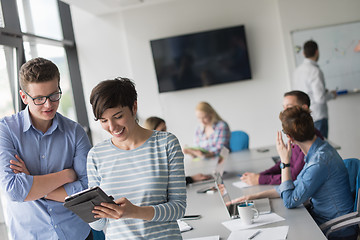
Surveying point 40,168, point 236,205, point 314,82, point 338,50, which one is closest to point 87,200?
point 40,168

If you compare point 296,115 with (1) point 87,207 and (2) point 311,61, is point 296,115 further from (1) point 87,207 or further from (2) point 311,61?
(2) point 311,61

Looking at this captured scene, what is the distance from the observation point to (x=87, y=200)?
Answer: 1.58m

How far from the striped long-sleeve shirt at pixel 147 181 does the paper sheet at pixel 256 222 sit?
682 mm

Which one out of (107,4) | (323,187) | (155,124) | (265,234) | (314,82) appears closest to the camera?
(265,234)

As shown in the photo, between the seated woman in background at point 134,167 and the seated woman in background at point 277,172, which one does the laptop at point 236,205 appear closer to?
the seated woman in background at point 277,172

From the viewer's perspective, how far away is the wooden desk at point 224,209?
7.34 ft

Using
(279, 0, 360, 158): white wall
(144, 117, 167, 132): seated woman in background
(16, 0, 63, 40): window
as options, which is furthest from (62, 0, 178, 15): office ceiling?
(144, 117, 167, 132): seated woman in background

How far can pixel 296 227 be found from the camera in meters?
2.24

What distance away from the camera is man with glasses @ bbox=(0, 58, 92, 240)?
1.95 metres

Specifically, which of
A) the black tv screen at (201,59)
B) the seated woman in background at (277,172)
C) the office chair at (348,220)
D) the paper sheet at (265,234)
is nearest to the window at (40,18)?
the black tv screen at (201,59)

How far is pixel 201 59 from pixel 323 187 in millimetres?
4327

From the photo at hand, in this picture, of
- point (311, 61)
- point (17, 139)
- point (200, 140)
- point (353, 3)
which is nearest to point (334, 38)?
point (353, 3)

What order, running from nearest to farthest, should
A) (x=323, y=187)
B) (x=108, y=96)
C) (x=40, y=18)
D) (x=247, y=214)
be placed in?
(x=108, y=96)
(x=247, y=214)
(x=323, y=187)
(x=40, y=18)

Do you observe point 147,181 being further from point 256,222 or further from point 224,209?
point 224,209
